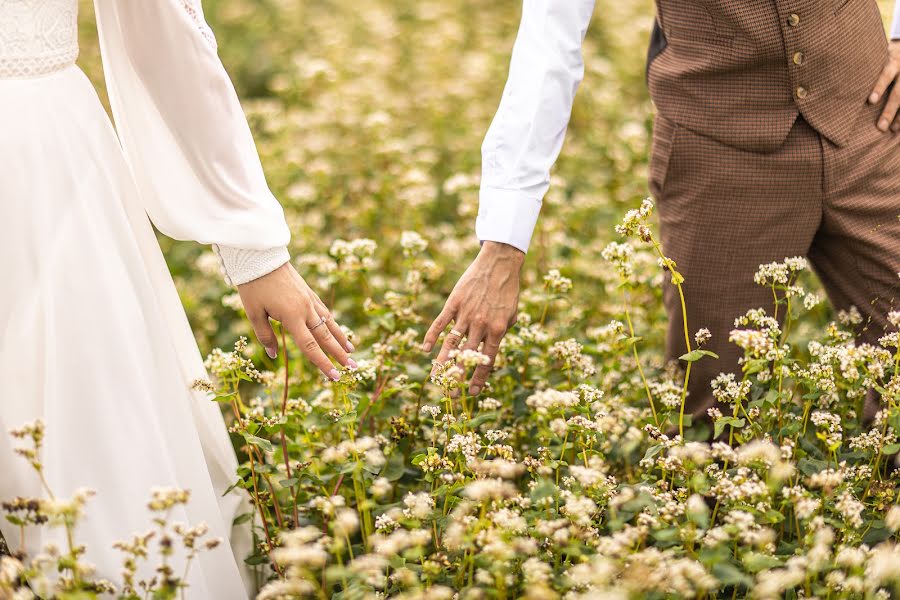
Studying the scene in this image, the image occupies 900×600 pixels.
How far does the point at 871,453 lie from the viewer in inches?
80.9

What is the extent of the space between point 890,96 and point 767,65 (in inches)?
13.6

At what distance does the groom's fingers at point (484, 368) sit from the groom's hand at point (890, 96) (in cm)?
104

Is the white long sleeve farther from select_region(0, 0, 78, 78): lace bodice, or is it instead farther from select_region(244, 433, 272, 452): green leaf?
select_region(244, 433, 272, 452): green leaf

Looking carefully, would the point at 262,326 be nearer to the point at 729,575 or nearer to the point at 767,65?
the point at 729,575

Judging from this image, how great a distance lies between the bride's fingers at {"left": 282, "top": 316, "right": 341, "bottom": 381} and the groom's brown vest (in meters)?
1.00


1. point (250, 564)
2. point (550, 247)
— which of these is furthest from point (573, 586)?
point (550, 247)

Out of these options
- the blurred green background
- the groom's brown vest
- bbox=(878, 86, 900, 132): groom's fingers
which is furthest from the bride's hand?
bbox=(878, 86, 900, 132): groom's fingers

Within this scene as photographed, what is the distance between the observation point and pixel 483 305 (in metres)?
2.04

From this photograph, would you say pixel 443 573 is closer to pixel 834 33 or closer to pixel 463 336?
pixel 463 336

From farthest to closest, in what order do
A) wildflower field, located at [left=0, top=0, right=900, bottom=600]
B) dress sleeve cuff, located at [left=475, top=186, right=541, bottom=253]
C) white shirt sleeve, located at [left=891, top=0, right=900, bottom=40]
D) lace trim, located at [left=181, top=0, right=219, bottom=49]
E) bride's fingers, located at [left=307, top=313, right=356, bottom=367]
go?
1. white shirt sleeve, located at [left=891, top=0, right=900, bottom=40]
2. dress sleeve cuff, located at [left=475, top=186, right=541, bottom=253]
3. bride's fingers, located at [left=307, top=313, right=356, bottom=367]
4. lace trim, located at [left=181, top=0, right=219, bottom=49]
5. wildflower field, located at [left=0, top=0, right=900, bottom=600]

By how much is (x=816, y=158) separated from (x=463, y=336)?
0.90 m

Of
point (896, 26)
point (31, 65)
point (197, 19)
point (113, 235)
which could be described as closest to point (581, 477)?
point (113, 235)

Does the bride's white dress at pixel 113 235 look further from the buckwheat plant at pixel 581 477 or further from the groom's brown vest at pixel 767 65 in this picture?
the groom's brown vest at pixel 767 65

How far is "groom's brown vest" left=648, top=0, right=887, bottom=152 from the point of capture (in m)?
2.00
